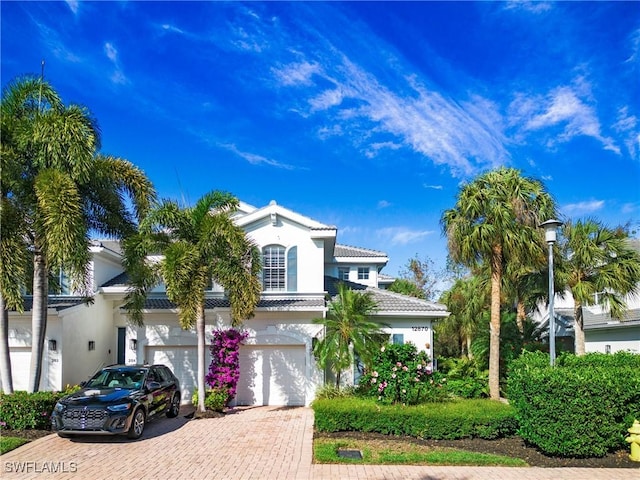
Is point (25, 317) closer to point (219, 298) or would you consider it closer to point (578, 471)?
point (219, 298)

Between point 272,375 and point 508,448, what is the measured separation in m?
8.27

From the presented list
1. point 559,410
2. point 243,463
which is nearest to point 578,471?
point 559,410

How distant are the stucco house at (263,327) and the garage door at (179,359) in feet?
Result: 0.11

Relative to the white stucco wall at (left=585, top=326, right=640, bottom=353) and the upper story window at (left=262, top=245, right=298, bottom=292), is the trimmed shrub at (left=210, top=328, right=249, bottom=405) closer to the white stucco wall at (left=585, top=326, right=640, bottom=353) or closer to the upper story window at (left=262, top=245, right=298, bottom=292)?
the upper story window at (left=262, top=245, right=298, bottom=292)

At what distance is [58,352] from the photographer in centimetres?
1614

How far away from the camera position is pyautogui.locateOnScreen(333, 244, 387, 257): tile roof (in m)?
25.0

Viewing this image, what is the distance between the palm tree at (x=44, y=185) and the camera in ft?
39.5

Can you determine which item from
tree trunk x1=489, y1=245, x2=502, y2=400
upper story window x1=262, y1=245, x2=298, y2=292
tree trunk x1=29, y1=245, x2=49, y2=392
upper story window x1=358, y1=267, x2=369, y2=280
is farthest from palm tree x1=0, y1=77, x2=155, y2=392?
upper story window x1=358, y1=267, x2=369, y2=280

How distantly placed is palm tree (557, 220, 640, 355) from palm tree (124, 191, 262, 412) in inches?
433

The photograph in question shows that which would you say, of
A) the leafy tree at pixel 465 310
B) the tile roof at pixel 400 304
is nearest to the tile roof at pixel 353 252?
the leafy tree at pixel 465 310

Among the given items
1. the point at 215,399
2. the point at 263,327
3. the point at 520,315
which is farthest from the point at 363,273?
the point at 215,399

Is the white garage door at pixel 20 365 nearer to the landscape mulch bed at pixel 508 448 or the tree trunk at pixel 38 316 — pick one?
the tree trunk at pixel 38 316

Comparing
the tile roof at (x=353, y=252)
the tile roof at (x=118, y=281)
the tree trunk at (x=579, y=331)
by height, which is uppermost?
the tile roof at (x=353, y=252)

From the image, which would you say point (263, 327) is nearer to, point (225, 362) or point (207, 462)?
point (225, 362)
